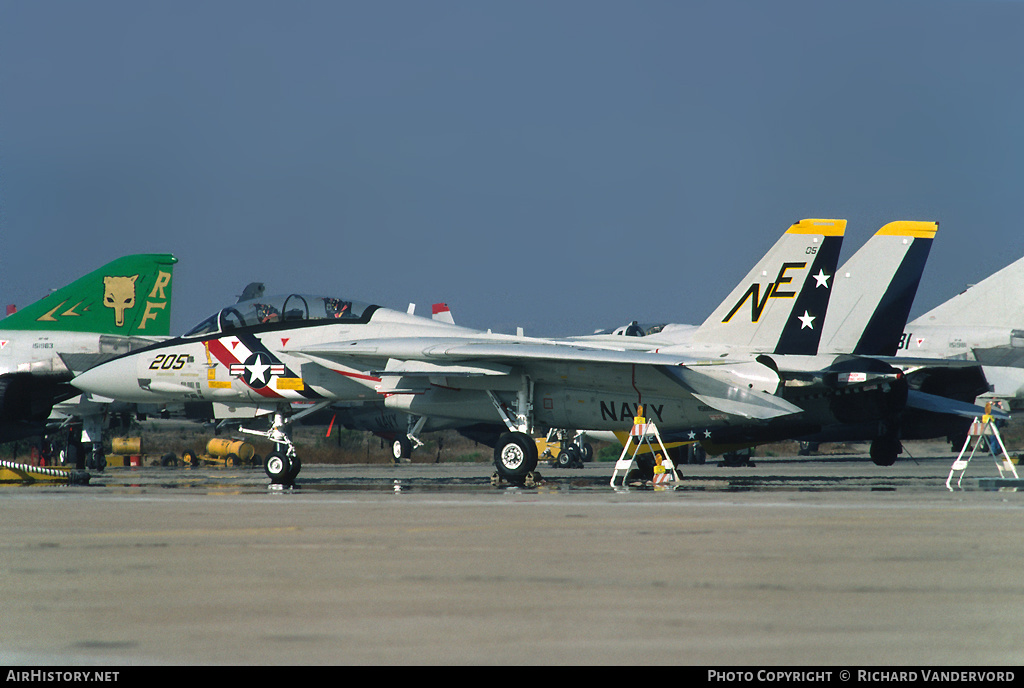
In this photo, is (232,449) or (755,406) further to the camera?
(232,449)

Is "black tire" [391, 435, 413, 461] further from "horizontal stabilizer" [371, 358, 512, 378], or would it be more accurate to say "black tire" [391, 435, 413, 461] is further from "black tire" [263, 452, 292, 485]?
"horizontal stabilizer" [371, 358, 512, 378]

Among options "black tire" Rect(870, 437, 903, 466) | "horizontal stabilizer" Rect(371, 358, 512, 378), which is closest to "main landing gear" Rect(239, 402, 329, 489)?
"horizontal stabilizer" Rect(371, 358, 512, 378)

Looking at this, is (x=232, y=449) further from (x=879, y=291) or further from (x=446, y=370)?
(x=879, y=291)

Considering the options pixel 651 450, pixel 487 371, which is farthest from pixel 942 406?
pixel 487 371

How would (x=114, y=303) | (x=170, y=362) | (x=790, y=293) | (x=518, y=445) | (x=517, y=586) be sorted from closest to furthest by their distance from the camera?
(x=517, y=586) → (x=518, y=445) → (x=790, y=293) → (x=170, y=362) → (x=114, y=303)

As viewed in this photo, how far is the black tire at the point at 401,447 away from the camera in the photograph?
34969mm

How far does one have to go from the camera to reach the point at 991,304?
2502 cm

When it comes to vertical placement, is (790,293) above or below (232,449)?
above

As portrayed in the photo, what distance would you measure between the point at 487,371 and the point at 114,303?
13.3m

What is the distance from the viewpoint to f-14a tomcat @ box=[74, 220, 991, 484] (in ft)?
52.4

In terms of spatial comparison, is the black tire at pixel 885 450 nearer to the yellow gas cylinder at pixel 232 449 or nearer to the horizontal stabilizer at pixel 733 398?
the horizontal stabilizer at pixel 733 398

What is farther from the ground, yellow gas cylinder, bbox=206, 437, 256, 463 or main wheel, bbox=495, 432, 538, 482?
main wheel, bbox=495, 432, 538, 482

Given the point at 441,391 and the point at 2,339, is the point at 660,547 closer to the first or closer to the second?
the point at 441,391

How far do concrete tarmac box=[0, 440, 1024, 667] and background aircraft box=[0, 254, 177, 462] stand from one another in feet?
39.2
